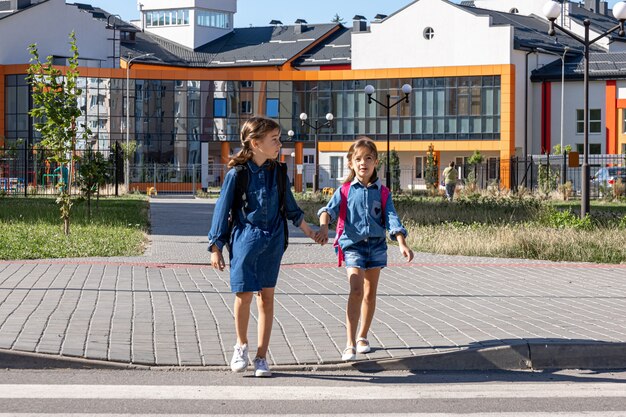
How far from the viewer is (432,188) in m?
64.7

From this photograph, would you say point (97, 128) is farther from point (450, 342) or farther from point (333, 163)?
point (450, 342)

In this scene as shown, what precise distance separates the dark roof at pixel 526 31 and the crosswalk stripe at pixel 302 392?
72815 mm

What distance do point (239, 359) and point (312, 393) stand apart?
70 centimetres

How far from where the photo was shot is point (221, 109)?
282ft

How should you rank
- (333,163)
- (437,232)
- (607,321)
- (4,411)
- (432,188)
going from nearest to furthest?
1. (4,411)
2. (607,321)
3. (437,232)
4. (432,188)
5. (333,163)

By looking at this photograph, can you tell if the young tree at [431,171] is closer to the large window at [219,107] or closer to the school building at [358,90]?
the school building at [358,90]

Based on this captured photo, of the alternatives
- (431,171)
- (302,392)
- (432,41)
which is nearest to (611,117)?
(432,41)

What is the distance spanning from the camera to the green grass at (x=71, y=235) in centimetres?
1783

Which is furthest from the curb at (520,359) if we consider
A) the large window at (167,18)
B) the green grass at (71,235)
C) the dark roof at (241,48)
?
the large window at (167,18)

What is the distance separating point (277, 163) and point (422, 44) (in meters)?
75.0

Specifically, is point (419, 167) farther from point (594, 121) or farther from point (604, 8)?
point (604, 8)

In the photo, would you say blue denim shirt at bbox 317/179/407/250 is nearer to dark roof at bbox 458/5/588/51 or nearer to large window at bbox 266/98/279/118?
dark roof at bbox 458/5/588/51

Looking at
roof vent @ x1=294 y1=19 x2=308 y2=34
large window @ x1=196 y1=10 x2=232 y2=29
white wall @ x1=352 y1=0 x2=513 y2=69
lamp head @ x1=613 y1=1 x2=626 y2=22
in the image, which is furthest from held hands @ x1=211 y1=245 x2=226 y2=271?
large window @ x1=196 y1=10 x2=232 y2=29


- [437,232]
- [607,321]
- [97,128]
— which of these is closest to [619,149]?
[97,128]
